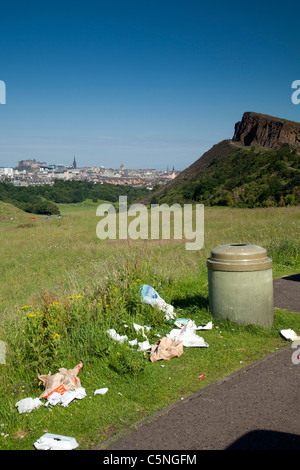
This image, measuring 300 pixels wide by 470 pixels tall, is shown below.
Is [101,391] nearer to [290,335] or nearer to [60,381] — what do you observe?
[60,381]

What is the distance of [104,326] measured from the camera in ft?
19.0

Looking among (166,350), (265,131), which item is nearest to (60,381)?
(166,350)

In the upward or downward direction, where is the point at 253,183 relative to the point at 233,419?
upward

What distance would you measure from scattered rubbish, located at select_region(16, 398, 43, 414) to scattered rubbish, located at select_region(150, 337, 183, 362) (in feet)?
4.86

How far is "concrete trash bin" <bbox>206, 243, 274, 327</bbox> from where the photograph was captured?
5.72 metres

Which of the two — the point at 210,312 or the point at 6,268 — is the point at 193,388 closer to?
the point at 210,312

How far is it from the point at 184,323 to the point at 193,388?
2.08m

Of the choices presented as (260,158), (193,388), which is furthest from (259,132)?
(193,388)

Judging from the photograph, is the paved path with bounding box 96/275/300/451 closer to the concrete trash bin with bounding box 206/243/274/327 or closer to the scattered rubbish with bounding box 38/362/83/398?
the scattered rubbish with bounding box 38/362/83/398

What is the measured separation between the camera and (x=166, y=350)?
5184 mm

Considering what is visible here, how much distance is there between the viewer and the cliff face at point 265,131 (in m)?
67.0

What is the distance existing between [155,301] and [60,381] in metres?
2.64

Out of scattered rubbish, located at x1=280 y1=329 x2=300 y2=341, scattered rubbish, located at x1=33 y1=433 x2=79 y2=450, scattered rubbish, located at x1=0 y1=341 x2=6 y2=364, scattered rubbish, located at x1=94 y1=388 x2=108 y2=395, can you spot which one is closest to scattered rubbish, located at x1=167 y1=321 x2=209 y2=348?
scattered rubbish, located at x1=280 y1=329 x2=300 y2=341
